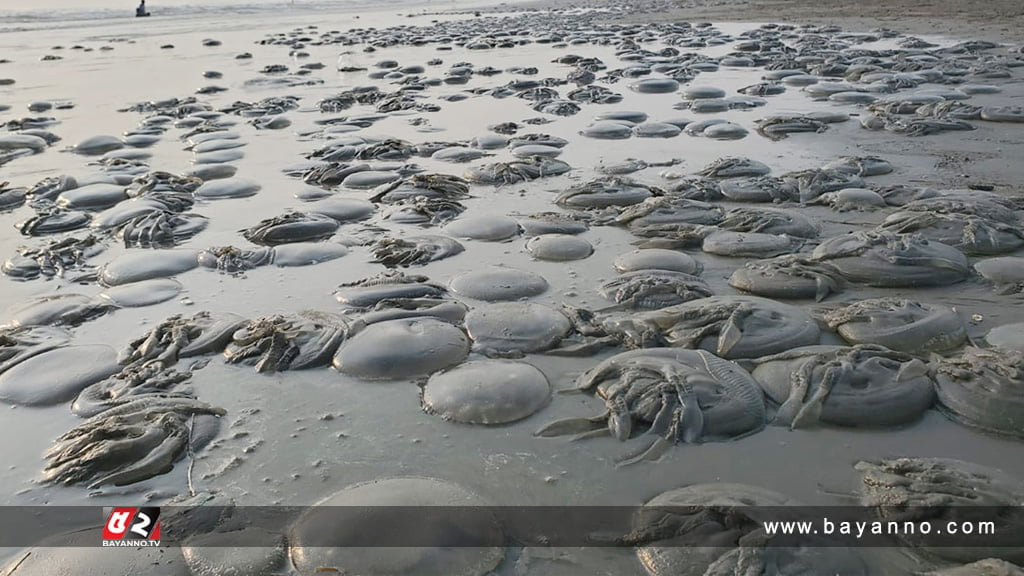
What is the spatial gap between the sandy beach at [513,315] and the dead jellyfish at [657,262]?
2 cm

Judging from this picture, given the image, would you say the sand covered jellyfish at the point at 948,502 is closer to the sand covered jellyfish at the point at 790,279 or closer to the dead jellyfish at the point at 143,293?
the sand covered jellyfish at the point at 790,279

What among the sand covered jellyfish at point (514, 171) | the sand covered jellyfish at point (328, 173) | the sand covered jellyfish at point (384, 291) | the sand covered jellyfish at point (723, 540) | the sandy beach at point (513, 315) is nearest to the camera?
the sand covered jellyfish at point (723, 540)

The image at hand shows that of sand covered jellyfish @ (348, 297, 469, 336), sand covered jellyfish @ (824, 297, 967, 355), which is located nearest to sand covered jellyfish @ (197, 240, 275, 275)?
sand covered jellyfish @ (348, 297, 469, 336)

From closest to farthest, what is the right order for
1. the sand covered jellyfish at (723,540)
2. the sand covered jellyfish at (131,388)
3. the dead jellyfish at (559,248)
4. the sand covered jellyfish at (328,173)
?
the sand covered jellyfish at (723,540), the sand covered jellyfish at (131,388), the dead jellyfish at (559,248), the sand covered jellyfish at (328,173)

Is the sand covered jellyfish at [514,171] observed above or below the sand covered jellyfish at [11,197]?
below

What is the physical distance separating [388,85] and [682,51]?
5.90 m

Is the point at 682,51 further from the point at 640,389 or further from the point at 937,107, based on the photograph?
the point at 640,389

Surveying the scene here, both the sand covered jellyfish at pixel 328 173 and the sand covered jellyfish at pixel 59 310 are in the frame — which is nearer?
the sand covered jellyfish at pixel 59 310

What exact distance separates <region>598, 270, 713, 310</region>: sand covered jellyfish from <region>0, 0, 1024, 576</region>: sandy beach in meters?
0.02

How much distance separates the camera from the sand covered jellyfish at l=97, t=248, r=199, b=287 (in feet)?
13.4

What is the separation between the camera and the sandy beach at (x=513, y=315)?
2.35 metres

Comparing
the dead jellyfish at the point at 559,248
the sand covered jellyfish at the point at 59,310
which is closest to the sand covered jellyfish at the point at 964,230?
the dead jellyfish at the point at 559,248

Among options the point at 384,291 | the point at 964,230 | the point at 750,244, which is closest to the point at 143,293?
the point at 384,291

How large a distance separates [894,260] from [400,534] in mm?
2913
